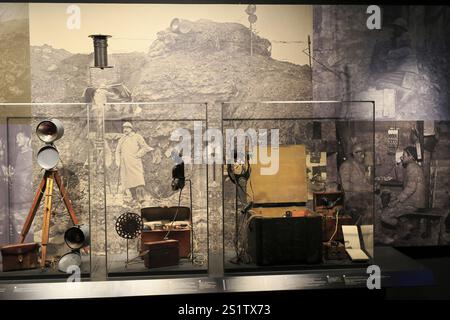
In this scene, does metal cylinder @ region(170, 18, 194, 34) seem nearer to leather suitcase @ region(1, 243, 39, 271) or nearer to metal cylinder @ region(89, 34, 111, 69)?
metal cylinder @ region(89, 34, 111, 69)

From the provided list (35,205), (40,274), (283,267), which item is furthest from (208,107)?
(40,274)

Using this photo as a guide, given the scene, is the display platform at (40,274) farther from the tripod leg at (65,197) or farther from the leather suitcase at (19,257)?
the tripod leg at (65,197)

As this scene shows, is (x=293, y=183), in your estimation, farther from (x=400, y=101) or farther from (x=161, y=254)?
(x=400, y=101)

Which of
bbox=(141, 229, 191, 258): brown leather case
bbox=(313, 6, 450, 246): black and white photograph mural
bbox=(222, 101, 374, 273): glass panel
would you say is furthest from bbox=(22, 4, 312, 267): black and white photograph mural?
bbox=(141, 229, 191, 258): brown leather case

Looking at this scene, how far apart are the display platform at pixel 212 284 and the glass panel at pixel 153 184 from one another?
0.15 m

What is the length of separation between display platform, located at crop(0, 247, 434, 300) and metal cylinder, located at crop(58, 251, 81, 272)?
153mm

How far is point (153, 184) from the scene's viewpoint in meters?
4.11

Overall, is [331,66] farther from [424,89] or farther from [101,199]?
[101,199]

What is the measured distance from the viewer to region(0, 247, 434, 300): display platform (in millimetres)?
3867

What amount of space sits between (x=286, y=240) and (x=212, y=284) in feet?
1.83

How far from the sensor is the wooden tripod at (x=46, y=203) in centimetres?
412

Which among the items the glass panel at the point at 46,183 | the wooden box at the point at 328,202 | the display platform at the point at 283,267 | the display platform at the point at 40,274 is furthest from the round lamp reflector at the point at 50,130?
the wooden box at the point at 328,202
